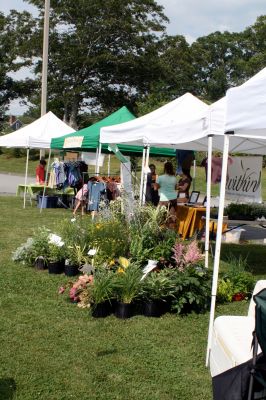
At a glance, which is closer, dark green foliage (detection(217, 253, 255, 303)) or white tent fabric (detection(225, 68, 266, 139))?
white tent fabric (detection(225, 68, 266, 139))

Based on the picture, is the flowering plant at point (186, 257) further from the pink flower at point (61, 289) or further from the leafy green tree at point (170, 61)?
the leafy green tree at point (170, 61)

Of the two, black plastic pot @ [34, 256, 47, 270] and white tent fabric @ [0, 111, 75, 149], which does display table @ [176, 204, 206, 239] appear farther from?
white tent fabric @ [0, 111, 75, 149]

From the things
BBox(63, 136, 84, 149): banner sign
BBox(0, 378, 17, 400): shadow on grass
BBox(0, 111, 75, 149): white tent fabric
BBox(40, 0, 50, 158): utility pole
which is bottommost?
BBox(0, 378, 17, 400): shadow on grass

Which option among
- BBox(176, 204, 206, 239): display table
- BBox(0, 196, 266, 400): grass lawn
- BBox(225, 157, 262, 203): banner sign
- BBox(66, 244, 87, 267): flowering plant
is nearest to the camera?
BBox(0, 196, 266, 400): grass lawn

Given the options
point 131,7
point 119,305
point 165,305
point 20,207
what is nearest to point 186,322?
point 165,305

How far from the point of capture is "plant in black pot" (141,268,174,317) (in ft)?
17.7

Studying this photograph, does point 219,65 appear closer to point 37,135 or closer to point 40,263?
point 37,135

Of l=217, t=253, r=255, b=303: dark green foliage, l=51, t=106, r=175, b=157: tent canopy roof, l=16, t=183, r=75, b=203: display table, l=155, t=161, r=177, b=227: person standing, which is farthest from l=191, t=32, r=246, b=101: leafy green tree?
l=217, t=253, r=255, b=303: dark green foliage

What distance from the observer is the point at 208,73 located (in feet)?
256

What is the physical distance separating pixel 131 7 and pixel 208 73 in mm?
41967

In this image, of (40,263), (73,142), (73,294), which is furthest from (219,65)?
(73,294)

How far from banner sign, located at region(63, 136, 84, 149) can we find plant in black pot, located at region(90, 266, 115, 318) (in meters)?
Result: 7.50

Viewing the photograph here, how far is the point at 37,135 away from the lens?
16.2 metres

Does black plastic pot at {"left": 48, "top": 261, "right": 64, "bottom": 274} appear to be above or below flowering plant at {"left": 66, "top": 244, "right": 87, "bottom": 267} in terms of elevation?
below
